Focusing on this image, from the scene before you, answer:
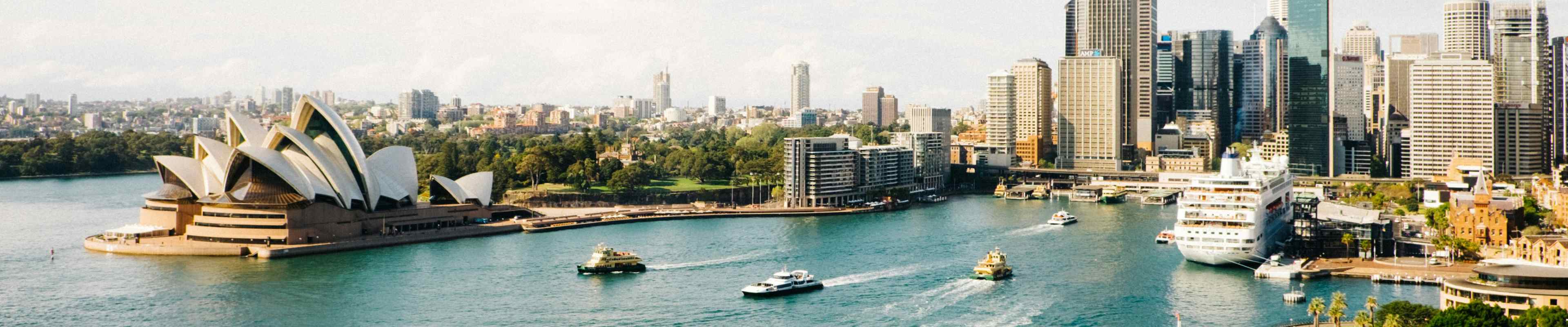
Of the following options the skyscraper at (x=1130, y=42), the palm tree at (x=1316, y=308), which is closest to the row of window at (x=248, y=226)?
the palm tree at (x=1316, y=308)

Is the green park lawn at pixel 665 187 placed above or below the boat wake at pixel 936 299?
above

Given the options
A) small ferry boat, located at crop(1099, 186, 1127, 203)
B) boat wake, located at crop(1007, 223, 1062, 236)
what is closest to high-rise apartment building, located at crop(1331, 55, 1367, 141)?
small ferry boat, located at crop(1099, 186, 1127, 203)

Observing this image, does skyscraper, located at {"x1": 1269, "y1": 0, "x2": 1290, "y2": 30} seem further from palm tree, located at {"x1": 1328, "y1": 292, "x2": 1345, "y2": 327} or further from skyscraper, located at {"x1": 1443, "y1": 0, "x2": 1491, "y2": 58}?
palm tree, located at {"x1": 1328, "y1": 292, "x2": 1345, "y2": 327}

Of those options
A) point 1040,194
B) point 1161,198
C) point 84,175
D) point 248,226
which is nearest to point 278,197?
point 248,226

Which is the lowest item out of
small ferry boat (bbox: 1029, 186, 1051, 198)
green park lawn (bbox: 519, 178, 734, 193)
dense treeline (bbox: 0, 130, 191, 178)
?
small ferry boat (bbox: 1029, 186, 1051, 198)

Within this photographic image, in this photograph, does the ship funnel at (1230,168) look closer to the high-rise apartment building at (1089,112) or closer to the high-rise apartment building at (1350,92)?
the high-rise apartment building at (1089,112)

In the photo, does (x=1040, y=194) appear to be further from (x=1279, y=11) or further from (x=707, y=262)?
(x=1279, y=11)
